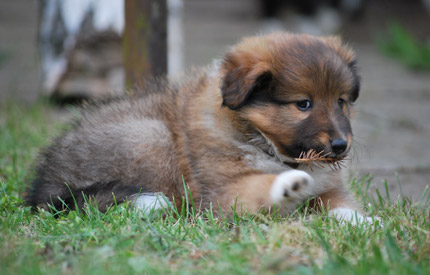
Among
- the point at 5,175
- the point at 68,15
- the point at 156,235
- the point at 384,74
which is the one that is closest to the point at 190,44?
the point at 384,74

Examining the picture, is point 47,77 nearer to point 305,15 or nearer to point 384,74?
point 384,74

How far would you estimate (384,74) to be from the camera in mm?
9156

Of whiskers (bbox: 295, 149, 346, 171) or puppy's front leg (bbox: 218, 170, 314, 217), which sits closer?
puppy's front leg (bbox: 218, 170, 314, 217)

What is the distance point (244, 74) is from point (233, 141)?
1.43ft

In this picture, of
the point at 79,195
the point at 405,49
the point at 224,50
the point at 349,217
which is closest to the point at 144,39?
the point at 224,50

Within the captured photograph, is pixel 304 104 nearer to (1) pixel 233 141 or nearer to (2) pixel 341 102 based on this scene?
(2) pixel 341 102

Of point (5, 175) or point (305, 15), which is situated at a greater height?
point (305, 15)

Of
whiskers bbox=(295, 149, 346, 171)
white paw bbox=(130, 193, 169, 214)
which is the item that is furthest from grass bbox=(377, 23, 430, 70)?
white paw bbox=(130, 193, 169, 214)

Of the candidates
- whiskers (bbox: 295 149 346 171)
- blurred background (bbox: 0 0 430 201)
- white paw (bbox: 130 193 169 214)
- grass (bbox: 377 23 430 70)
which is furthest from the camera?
grass (bbox: 377 23 430 70)

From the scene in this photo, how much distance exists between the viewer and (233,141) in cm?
330

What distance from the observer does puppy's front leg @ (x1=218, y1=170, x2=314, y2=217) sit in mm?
2883

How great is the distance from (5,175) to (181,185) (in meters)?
1.59

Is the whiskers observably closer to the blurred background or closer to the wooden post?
the blurred background

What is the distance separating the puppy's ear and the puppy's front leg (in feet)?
1.52
